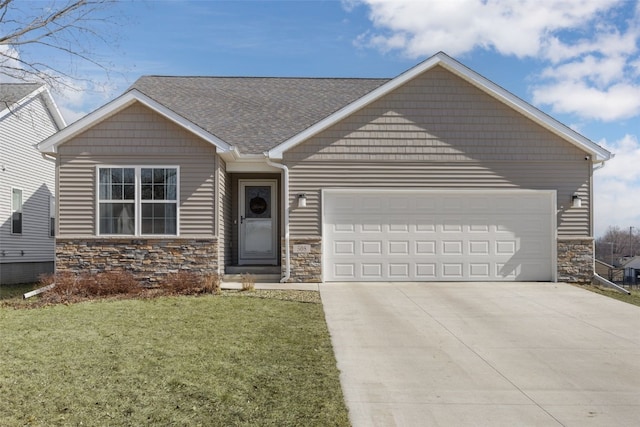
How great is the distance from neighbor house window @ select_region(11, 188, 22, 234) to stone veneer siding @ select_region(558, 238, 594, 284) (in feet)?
51.2

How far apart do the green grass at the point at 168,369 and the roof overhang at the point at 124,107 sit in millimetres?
4488

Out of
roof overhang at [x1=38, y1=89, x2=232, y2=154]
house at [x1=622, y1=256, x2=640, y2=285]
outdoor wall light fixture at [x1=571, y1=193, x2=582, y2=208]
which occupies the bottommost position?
house at [x1=622, y1=256, x2=640, y2=285]

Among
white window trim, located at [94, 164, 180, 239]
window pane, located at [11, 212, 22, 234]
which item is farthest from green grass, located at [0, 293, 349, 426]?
window pane, located at [11, 212, 22, 234]

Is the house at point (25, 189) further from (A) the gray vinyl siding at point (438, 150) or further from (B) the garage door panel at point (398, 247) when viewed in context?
(B) the garage door panel at point (398, 247)

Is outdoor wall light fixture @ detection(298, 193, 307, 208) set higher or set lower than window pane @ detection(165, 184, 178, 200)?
lower

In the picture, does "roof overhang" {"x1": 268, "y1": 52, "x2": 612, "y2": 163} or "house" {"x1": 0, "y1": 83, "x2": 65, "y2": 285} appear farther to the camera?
"house" {"x1": 0, "y1": 83, "x2": 65, "y2": 285}

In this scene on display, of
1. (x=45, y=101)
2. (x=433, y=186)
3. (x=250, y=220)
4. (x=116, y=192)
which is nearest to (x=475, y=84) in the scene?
(x=433, y=186)

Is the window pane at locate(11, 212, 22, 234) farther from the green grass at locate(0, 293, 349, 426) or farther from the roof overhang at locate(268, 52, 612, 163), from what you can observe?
the roof overhang at locate(268, 52, 612, 163)

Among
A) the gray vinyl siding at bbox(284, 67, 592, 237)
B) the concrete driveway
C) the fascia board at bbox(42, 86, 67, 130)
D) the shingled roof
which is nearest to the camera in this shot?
the concrete driveway

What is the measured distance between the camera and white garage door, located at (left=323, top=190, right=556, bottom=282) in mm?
13500

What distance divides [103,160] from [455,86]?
28.2 ft

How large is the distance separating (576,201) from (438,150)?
3581 millimetres

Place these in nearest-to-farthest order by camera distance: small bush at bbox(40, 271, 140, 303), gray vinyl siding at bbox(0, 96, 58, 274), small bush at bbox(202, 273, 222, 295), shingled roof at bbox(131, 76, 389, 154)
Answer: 1. small bush at bbox(40, 271, 140, 303)
2. small bush at bbox(202, 273, 222, 295)
3. shingled roof at bbox(131, 76, 389, 154)
4. gray vinyl siding at bbox(0, 96, 58, 274)

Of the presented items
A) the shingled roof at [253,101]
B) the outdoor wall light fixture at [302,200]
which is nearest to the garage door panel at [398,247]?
the outdoor wall light fixture at [302,200]
